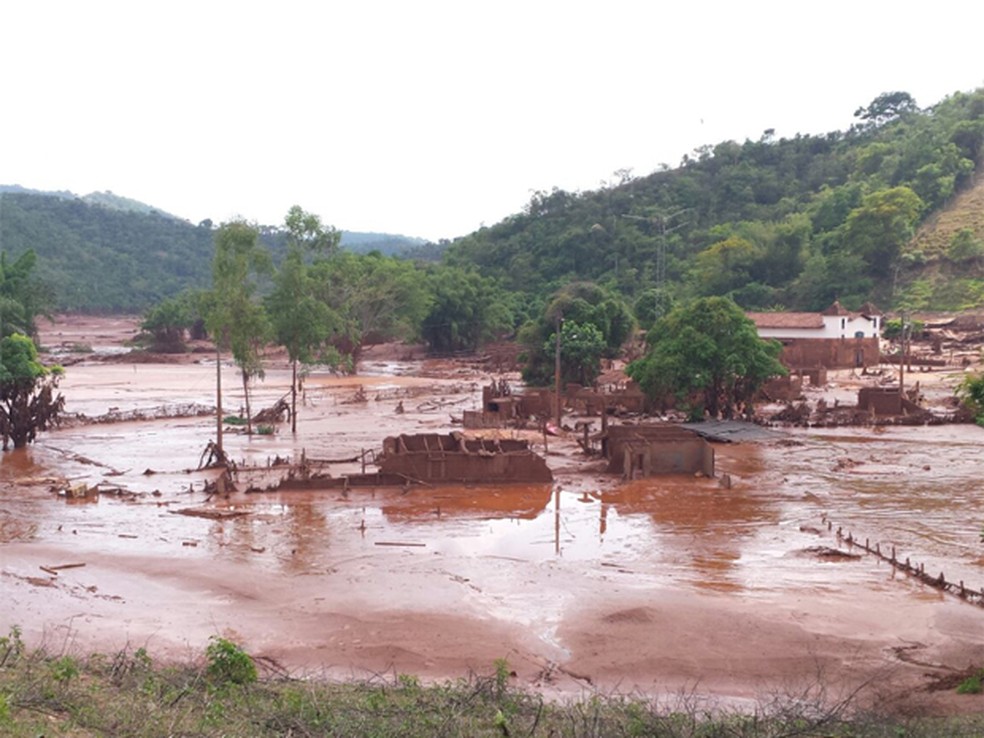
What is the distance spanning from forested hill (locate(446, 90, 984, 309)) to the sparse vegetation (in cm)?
5300


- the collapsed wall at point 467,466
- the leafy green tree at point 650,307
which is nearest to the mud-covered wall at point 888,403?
the collapsed wall at point 467,466

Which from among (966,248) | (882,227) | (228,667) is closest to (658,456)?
(228,667)

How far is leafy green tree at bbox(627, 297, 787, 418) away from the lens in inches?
1341

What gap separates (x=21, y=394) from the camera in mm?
30484

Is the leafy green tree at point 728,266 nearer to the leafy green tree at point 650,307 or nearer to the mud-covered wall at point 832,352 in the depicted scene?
the leafy green tree at point 650,307

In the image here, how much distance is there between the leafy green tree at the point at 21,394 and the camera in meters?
29.4

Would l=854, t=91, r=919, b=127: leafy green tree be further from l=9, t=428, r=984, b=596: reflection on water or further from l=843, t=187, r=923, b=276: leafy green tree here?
l=9, t=428, r=984, b=596: reflection on water

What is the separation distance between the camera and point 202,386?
5653 centimetres

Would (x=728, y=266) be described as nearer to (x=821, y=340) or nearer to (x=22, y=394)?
(x=821, y=340)

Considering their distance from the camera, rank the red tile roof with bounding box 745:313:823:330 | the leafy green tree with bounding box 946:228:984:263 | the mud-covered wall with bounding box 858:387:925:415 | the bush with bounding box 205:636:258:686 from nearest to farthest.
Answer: the bush with bounding box 205:636:258:686, the mud-covered wall with bounding box 858:387:925:415, the red tile roof with bounding box 745:313:823:330, the leafy green tree with bounding box 946:228:984:263

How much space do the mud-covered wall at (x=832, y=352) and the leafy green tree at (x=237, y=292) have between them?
3572 centimetres

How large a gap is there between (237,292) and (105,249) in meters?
108

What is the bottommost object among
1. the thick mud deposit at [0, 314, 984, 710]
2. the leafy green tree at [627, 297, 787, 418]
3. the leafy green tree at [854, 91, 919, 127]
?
the thick mud deposit at [0, 314, 984, 710]

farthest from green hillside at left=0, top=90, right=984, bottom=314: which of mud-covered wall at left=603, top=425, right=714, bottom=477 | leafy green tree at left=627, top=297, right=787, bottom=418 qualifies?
mud-covered wall at left=603, top=425, right=714, bottom=477
